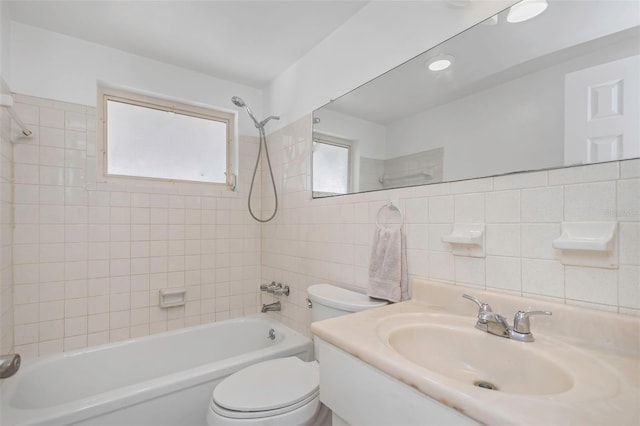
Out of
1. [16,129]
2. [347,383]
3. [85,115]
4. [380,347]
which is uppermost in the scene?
[85,115]

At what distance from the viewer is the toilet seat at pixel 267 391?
111cm

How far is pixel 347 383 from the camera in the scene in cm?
76

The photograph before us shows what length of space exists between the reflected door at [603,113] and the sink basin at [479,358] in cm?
55

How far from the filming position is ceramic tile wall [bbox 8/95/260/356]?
1.69 meters

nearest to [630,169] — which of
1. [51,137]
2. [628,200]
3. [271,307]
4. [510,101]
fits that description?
[628,200]

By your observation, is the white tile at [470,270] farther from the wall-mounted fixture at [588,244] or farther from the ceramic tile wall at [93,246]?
the ceramic tile wall at [93,246]

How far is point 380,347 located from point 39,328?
2071 millimetres

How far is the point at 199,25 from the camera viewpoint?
67.8 inches

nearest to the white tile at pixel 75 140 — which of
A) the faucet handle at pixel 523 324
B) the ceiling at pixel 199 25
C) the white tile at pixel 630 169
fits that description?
the ceiling at pixel 199 25

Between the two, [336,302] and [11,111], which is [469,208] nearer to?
[336,302]

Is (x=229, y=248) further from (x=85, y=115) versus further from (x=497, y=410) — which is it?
(x=497, y=410)

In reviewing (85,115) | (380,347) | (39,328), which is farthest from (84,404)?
(85,115)

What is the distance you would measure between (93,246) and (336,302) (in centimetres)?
162

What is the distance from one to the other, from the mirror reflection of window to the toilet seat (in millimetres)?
969
